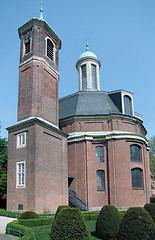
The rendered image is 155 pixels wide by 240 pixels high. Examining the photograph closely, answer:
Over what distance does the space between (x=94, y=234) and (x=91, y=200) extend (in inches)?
550

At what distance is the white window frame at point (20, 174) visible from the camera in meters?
20.0

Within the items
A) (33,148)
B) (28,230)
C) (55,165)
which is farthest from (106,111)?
(28,230)

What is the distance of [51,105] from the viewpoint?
2417 centimetres

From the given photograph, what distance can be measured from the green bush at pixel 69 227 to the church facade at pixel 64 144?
11.6m

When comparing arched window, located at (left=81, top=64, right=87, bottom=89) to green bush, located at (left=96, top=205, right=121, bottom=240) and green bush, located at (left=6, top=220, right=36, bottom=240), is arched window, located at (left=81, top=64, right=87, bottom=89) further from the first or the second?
green bush, located at (left=6, top=220, right=36, bottom=240)

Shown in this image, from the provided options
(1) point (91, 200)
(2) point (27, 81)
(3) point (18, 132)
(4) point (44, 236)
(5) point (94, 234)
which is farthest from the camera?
(1) point (91, 200)

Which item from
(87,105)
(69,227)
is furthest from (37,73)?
(69,227)

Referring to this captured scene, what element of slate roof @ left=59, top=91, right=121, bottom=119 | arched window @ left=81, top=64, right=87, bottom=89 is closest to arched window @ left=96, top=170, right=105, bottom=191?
slate roof @ left=59, top=91, right=121, bottom=119

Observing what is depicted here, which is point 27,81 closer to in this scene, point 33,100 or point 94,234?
point 33,100

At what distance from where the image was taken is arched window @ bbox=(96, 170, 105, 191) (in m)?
26.9

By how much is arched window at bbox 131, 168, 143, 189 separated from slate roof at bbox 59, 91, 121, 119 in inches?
306

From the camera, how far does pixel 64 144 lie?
2470 centimetres

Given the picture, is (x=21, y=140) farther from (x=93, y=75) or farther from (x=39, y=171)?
(x=93, y=75)

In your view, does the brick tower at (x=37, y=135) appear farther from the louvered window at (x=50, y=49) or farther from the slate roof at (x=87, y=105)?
the slate roof at (x=87, y=105)
